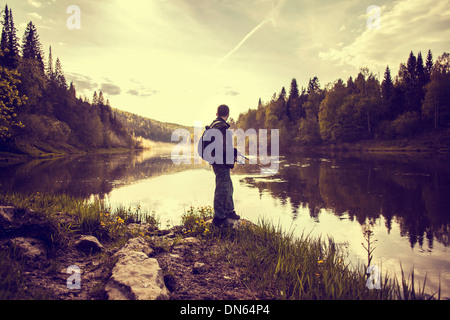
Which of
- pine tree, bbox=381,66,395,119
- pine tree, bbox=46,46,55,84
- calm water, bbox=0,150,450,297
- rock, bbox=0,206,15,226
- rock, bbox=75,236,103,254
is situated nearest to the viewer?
rock, bbox=0,206,15,226

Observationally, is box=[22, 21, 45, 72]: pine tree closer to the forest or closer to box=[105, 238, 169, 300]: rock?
the forest

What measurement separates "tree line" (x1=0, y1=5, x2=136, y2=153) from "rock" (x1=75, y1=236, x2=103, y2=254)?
19.0 metres

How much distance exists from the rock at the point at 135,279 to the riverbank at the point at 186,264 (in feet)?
0.35

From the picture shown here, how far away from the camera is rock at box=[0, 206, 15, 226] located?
489 centimetres

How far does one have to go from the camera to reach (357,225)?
8.50 meters

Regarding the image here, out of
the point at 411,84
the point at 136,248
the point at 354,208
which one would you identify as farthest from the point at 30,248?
the point at 411,84

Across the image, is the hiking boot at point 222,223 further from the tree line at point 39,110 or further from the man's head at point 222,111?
the tree line at point 39,110

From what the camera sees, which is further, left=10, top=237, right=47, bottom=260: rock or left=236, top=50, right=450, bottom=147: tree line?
left=236, top=50, right=450, bottom=147: tree line

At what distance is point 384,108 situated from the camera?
2351 inches

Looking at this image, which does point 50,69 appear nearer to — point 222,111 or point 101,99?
point 101,99

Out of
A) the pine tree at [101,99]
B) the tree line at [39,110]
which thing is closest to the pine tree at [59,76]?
the tree line at [39,110]

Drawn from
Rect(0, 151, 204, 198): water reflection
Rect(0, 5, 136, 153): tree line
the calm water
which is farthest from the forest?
the calm water

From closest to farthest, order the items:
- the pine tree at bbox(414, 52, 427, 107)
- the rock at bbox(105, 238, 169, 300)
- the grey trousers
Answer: the rock at bbox(105, 238, 169, 300) < the grey trousers < the pine tree at bbox(414, 52, 427, 107)

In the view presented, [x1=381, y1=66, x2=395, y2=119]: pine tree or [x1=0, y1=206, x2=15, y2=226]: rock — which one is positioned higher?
[x1=381, y1=66, x2=395, y2=119]: pine tree
